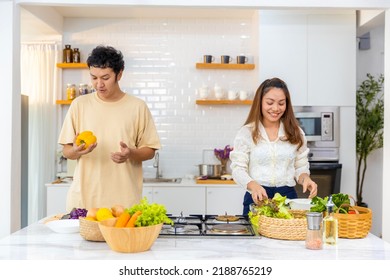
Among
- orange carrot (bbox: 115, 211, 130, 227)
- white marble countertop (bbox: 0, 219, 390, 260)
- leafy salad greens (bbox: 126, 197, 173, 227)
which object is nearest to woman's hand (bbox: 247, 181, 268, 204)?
white marble countertop (bbox: 0, 219, 390, 260)

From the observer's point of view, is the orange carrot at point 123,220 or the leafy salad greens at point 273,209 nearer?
the orange carrot at point 123,220

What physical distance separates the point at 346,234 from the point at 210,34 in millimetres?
3721

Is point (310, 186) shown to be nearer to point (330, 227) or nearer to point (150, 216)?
point (330, 227)

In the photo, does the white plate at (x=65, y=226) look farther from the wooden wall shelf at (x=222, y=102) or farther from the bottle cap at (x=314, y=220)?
the wooden wall shelf at (x=222, y=102)

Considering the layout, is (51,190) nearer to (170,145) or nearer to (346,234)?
(170,145)

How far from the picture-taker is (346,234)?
2.29m

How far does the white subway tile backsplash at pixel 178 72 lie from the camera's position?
5.61 metres

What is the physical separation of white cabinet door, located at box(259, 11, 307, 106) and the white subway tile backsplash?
0.65 m

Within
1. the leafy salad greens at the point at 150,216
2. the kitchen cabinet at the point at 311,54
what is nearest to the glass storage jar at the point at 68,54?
the kitchen cabinet at the point at 311,54

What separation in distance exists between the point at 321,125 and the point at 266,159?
2.20 m

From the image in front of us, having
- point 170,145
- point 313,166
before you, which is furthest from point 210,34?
point 313,166

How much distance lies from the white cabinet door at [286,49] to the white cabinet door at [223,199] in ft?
3.45

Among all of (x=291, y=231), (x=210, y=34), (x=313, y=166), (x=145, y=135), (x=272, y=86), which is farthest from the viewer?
(x=210, y=34)

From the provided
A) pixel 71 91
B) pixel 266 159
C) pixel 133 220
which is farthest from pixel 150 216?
pixel 71 91
